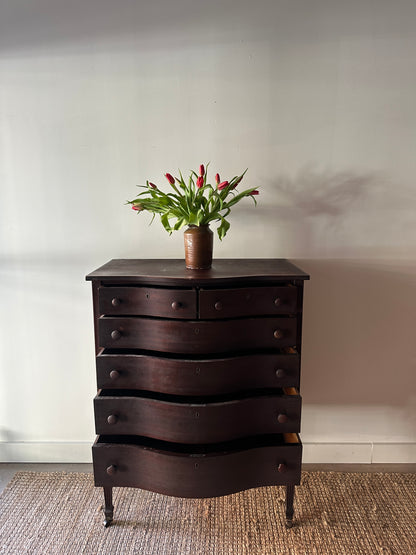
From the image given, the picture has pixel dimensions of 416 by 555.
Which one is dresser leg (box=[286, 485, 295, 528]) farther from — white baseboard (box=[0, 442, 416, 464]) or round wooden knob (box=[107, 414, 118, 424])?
round wooden knob (box=[107, 414, 118, 424])

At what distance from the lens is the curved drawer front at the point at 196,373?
1370 mm

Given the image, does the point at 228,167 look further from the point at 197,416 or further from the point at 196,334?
the point at 197,416

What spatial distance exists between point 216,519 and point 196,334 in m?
0.81

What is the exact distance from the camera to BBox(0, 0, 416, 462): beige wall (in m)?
1.63

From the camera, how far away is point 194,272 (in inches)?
56.2

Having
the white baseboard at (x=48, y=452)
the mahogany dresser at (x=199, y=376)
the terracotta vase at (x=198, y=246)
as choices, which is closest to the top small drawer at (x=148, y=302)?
the mahogany dresser at (x=199, y=376)

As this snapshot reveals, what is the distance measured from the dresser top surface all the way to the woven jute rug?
99 cm

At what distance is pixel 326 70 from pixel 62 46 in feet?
3.78

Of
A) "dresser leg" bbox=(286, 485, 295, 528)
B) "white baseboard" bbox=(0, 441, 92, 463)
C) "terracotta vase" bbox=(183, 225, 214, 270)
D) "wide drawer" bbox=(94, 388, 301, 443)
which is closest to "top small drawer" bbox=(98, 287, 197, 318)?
"terracotta vase" bbox=(183, 225, 214, 270)

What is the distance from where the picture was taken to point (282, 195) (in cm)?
172

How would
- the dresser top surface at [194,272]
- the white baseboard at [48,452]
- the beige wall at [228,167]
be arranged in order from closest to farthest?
the dresser top surface at [194,272], the beige wall at [228,167], the white baseboard at [48,452]

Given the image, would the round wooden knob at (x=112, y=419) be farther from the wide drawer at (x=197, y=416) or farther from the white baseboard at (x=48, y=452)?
the white baseboard at (x=48, y=452)

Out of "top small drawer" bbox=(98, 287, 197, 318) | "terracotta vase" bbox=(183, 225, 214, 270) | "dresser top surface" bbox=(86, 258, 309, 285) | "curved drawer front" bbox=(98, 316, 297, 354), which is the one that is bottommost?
"curved drawer front" bbox=(98, 316, 297, 354)

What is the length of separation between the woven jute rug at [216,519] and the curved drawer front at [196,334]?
0.74 metres
